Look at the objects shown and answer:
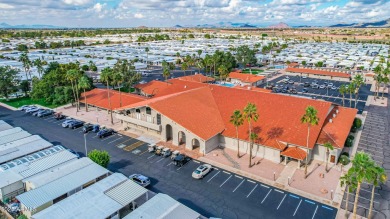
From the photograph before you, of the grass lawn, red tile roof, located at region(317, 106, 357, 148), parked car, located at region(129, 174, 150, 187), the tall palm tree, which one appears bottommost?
parked car, located at region(129, 174, 150, 187)

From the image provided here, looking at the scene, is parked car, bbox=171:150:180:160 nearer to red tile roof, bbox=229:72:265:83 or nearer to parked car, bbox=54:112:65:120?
parked car, bbox=54:112:65:120

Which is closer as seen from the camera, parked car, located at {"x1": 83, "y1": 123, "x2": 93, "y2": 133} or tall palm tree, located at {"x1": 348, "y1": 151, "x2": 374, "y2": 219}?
tall palm tree, located at {"x1": 348, "y1": 151, "x2": 374, "y2": 219}

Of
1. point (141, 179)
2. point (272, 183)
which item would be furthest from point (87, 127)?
point (272, 183)

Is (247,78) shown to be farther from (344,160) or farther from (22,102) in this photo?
(22,102)

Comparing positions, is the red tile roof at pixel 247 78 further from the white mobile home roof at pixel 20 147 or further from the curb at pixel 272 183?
the white mobile home roof at pixel 20 147

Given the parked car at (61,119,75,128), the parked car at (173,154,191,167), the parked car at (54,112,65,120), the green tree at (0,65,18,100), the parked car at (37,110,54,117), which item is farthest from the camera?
the green tree at (0,65,18,100)

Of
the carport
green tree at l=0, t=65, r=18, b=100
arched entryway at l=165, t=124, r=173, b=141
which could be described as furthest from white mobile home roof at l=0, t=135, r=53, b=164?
the carport

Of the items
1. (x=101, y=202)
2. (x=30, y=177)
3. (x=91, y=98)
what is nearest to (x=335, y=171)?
(x=101, y=202)
